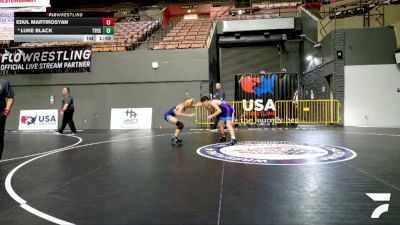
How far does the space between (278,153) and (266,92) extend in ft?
29.8

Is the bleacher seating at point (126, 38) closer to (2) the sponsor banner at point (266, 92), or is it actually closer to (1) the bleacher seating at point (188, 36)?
(1) the bleacher seating at point (188, 36)

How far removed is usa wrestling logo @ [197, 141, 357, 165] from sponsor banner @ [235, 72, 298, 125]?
731 centimetres

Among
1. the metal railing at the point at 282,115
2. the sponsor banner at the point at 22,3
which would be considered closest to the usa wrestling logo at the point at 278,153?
the sponsor banner at the point at 22,3

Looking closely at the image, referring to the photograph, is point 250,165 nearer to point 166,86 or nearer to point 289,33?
point 166,86

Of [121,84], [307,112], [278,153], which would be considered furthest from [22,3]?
[307,112]

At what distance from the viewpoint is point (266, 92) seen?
15.7m

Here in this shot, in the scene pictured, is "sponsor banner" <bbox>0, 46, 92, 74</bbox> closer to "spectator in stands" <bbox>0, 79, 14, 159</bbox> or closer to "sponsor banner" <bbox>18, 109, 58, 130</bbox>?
"sponsor banner" <bbox>18, 109, 58, 130</bbox>

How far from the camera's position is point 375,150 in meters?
7.34

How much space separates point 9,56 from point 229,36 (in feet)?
43.8

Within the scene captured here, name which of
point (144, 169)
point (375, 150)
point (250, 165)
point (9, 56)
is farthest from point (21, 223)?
point (9, 56)

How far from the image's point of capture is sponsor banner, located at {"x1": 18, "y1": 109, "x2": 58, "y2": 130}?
17.4m

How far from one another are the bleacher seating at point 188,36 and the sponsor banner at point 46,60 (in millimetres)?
3888

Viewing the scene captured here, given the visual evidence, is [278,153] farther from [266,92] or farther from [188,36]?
[188,36]

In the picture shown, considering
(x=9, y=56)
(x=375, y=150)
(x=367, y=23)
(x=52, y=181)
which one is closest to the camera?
(x=52, y=181)
